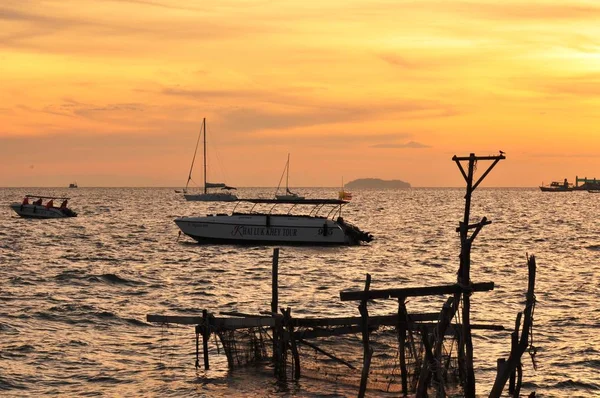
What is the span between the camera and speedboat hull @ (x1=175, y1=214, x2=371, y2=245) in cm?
6694

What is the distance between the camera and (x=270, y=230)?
67.0 m

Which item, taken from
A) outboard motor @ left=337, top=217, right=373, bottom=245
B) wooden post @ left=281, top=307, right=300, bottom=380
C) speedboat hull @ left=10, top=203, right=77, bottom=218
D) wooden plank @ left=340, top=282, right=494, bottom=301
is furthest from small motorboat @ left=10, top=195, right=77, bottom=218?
wooden plank @ left=340, top=282, right=494, bottom=301

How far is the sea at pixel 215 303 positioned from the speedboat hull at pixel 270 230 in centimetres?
97

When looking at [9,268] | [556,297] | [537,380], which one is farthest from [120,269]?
[537,380]

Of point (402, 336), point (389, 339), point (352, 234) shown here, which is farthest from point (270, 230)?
point (402, 336)

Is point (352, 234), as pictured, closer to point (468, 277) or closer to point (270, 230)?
point (270, 230)

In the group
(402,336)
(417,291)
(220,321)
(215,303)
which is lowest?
(215,303)

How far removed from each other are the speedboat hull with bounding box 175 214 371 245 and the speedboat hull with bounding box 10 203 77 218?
164ft

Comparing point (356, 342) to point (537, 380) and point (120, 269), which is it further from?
point (120, 269)

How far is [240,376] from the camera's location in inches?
896

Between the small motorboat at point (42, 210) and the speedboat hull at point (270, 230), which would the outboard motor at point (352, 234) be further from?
the small motorboat at point (42, 210)

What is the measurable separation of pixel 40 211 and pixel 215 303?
82644 mm

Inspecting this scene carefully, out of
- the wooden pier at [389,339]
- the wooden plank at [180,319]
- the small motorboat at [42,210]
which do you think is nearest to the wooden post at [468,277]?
the wooden pier at [389,339]

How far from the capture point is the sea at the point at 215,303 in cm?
2275
